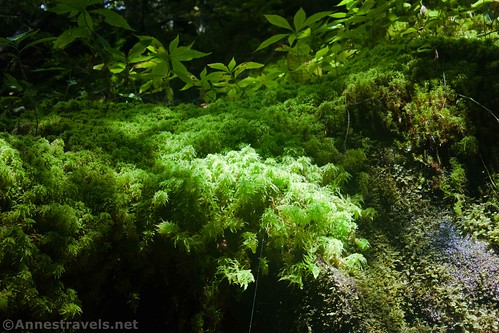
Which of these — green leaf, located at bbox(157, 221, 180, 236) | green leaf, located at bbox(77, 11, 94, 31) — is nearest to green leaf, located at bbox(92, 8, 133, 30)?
green leaf, located at bbox(77, 11, 94, 31)

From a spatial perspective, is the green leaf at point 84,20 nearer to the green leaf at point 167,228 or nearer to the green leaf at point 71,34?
the green leaf at point 71,34

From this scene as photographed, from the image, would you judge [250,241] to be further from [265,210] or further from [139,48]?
[139,48]

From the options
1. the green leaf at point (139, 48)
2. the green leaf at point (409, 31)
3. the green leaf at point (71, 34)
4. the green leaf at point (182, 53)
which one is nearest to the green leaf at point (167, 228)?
the green leaf at point (182, 53)

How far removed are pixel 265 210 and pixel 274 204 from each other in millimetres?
75

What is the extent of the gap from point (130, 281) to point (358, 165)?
57.3 inches

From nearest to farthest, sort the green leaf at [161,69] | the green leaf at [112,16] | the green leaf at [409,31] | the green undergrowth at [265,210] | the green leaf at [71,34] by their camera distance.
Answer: the green undergrowth at [265,210], the green leaf at [112,16], the green leaf at [71,34], the green leaf at [161,69], the green leaf at [409,31]

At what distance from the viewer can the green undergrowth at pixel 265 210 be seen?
5.18 ft

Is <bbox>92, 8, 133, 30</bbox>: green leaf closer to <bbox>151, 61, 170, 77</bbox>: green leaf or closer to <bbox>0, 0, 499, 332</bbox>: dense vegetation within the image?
<bbox>0, 0, 499, 332</bbox>: dense vegetation

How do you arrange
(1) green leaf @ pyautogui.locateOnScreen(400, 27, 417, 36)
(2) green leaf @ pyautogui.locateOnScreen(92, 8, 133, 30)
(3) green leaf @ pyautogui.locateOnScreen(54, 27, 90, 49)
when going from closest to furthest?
1. (2) green leaf @ pyautogui.locateOnScreen(92, 8, 133, 30)
2. (3) green leaf @ pyautogui.locateOnScreen(54, 27, 90, 49)
3. (1) green leaf @ pyautogui.locateOnScreen(400, 27, 417, 36)

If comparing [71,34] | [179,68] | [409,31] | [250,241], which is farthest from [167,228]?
[409,31]

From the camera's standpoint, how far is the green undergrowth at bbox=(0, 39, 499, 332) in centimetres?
158

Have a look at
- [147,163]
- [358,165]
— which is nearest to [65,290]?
[147,163]

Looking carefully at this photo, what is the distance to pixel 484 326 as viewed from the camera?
5.23ft

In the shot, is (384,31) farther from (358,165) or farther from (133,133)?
(133,133)
